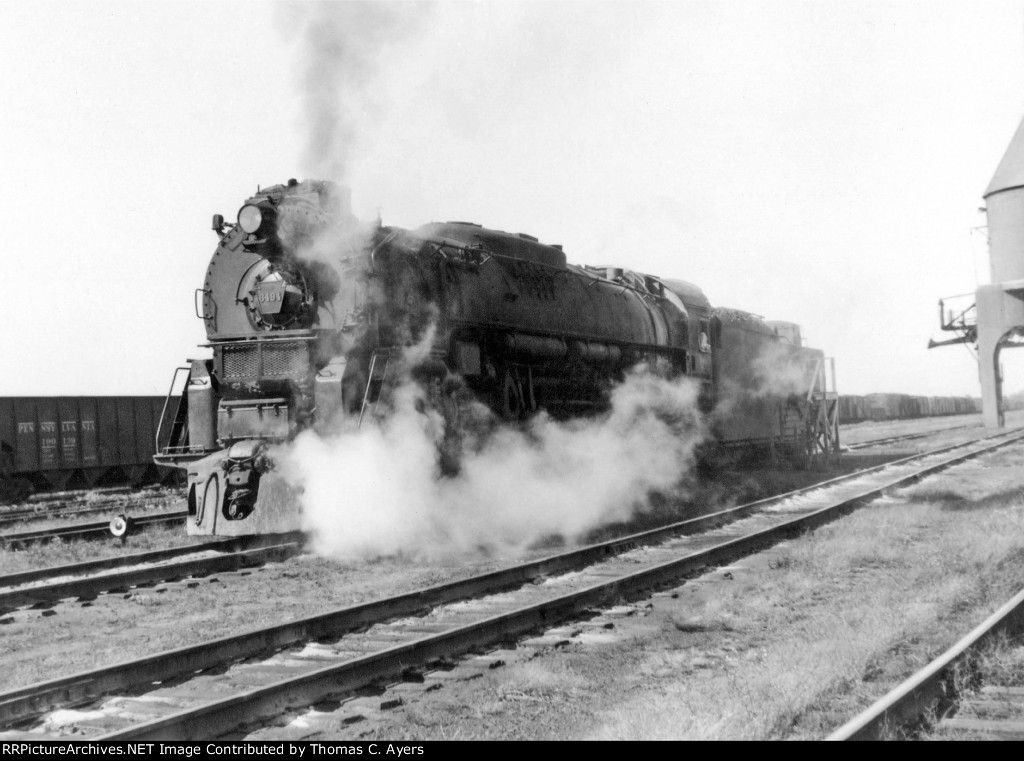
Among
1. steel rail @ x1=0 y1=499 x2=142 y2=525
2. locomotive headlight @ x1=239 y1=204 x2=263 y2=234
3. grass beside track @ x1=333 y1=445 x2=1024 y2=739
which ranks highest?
locomotive headlight @ x1=239 y1=204 x2=263 y2=234

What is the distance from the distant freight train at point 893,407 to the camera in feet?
185

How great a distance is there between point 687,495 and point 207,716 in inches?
490

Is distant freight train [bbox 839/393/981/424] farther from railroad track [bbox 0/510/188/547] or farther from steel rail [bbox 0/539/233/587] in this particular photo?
steel rail [bbox 0/539/233/587]

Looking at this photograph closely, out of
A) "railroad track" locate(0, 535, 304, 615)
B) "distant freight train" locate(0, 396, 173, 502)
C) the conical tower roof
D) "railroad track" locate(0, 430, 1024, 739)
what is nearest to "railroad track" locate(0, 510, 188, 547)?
"railroad track" locate(0, 535, 304, 615)

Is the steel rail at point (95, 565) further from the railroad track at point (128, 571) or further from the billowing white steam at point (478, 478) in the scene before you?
the billowing white steam at point (478, 478)

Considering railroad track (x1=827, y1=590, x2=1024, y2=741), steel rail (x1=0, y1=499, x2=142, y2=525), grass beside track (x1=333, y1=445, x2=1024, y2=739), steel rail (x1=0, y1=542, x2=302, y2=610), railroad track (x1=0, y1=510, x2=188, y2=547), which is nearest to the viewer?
railroad track (x1=827, y1=590, x2=1024, y2=741)

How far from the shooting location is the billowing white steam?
9.61m

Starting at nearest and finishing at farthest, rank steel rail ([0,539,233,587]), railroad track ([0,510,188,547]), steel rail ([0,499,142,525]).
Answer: steel rail ([0,539,233,587]) < railroad track ([0,510,188,547]) < steel rail ([0,499,142,525])

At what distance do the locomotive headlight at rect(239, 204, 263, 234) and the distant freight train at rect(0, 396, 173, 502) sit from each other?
13.2 metres

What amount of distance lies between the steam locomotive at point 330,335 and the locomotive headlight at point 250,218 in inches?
0.5

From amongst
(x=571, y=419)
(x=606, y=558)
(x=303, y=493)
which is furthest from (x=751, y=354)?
(x=303, y=493)

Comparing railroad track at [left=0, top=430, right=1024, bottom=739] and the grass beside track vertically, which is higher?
railroad track at [left=0, top=430, right=1024, bottom=739]

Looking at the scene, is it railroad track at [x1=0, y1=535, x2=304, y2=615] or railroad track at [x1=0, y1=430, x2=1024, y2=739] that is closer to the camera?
railroad track at [x1=0, y1=430, x2=1024, y2=739]
